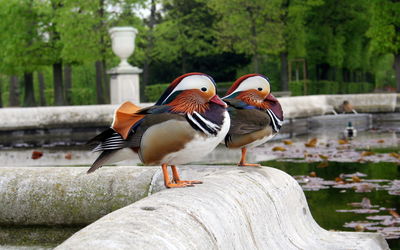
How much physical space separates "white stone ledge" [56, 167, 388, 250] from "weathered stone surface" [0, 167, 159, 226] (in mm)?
551

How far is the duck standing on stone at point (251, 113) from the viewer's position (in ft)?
12.2

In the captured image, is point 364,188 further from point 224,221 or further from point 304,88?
point 304,88

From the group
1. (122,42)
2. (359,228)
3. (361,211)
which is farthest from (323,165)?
(122,42)

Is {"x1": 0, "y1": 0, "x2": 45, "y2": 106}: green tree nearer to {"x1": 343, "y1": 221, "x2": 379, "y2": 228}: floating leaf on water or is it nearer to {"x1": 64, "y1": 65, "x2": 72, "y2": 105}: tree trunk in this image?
{"x1": 64, "y1": 65, "x2": 72, "y2": 105}: tree trunk

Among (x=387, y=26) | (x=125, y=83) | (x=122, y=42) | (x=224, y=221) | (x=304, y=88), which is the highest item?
(x=387, y=26)

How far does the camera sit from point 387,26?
90.0 feet

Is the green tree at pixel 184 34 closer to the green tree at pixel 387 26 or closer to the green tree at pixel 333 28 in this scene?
the green tree at pixel 333 28

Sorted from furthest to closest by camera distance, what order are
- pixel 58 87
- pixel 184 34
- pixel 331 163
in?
pixel 184 34
pixel 58 87
pixel 331 163

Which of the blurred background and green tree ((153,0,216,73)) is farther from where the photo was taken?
green tree ((153,0,216,73))

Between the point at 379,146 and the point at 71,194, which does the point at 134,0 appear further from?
the point at 71,194

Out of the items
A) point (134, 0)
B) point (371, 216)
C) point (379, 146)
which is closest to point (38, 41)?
point (134, 0)

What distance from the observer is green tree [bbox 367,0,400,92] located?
2730 centimetres

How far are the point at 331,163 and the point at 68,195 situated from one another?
5.84 metres

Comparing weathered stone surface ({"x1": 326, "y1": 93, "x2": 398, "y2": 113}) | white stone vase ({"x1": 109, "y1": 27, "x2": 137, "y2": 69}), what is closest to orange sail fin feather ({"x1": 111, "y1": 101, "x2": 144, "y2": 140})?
white stone vase ({"x1": 109, "y1": 27, "x2": 137, "y2": 69})
